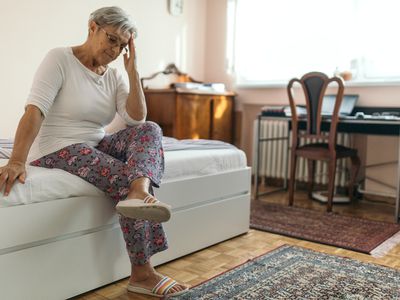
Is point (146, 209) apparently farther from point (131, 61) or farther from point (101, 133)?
point (131, 61)

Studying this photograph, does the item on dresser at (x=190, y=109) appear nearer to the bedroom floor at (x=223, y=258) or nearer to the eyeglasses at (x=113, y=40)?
the bedroom floor at (x=223, y=258)

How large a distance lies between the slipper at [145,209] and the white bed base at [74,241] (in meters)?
0.24

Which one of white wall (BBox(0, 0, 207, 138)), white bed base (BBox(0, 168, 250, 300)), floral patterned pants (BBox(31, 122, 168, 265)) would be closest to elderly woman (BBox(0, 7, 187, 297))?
floral patterned pants (BBox(31, 122, 168, 265))

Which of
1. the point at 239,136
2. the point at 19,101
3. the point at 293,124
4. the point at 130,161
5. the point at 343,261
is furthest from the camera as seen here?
the point at 239,136

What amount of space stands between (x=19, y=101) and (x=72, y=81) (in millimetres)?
1508

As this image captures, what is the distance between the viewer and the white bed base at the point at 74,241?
1374 mm

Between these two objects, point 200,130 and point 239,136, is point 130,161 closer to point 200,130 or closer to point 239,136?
point 200,130

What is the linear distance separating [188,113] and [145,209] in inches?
91.3

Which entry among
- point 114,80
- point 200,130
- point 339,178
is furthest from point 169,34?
point 114,80

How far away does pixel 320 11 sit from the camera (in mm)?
3723

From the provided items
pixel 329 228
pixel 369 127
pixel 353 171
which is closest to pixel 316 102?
pixel 369 127

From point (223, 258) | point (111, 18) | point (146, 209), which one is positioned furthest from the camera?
point (223, 258)

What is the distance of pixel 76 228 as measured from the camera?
5.07ft

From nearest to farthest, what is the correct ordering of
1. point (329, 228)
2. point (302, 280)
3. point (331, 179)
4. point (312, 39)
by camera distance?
point (302, 280), point (329, 228), point (331, 179), point (312, 39)
